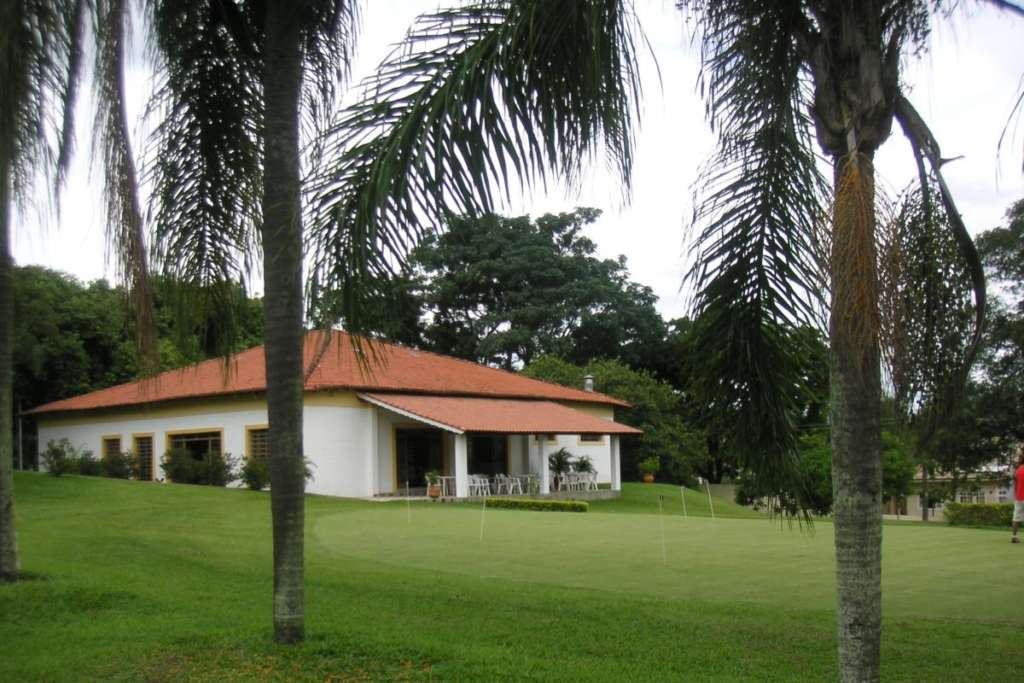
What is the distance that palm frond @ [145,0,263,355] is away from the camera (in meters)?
8.66

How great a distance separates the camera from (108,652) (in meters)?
7.86

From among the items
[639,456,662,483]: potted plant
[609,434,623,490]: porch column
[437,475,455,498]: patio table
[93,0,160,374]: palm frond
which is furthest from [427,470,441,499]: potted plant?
[93,0,160,374]: palm frond

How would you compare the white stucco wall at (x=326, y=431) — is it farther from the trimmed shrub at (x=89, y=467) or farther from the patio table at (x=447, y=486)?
the trimmed shrub at (x=89, y=467)

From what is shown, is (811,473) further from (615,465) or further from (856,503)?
(615,465)

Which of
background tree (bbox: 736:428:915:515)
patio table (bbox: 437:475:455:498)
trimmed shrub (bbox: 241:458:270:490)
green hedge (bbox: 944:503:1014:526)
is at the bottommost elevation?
green hedge (bbox: 944:503:1014:526)

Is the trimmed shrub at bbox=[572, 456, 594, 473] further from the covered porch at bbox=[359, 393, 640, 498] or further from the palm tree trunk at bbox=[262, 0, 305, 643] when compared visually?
the palm tree trunk at bbox=[262, 0, 305, 643]

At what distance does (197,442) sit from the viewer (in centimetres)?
3641

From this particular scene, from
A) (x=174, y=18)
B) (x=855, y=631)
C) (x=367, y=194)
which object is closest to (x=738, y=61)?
(x=367, y=194)

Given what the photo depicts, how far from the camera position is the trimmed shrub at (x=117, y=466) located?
34.8 meters

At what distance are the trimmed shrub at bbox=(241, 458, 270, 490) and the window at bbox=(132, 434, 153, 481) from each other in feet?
25.8

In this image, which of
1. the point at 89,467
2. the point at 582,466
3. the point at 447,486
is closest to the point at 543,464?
the point at 582,466

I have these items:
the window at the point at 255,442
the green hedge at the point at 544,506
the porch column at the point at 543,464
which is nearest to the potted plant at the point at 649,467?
the porch column at the point at 543,464

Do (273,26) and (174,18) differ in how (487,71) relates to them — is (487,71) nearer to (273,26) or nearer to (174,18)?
(273,26)

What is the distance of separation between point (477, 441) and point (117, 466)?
12.5 m
